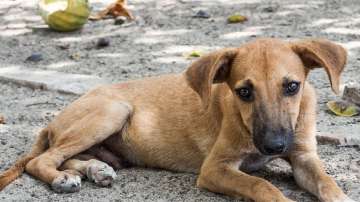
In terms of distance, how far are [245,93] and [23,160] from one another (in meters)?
1.83

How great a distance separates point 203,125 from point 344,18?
4.47m

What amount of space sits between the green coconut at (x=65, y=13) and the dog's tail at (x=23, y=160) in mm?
3528

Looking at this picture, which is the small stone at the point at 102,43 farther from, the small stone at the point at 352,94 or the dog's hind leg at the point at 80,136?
the small stone at the point at 352,94

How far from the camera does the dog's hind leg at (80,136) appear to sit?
5555 millimetres

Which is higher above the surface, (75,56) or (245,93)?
(245,93)

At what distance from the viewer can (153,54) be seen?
8.78 meters

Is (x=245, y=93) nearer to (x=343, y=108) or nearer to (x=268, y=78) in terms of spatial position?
(x=268, y=78)

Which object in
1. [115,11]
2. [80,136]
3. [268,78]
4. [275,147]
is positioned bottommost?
[115,11]

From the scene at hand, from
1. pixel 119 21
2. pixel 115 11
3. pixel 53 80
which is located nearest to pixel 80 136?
pixel 53 80

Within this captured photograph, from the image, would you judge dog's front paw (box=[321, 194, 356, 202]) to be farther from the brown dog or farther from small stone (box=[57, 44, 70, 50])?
small stone (box=[57, 44, 70, 50])

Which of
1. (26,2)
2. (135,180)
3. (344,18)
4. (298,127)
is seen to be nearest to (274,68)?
(298,127)

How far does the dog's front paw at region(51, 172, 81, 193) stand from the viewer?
17.6 ft

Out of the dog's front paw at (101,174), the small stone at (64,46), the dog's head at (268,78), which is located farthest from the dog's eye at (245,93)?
the small stone at (64,46)

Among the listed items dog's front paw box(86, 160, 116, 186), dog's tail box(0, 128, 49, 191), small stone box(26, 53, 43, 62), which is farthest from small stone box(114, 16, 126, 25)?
dog's front paw box(86, 160, 116, 186)
